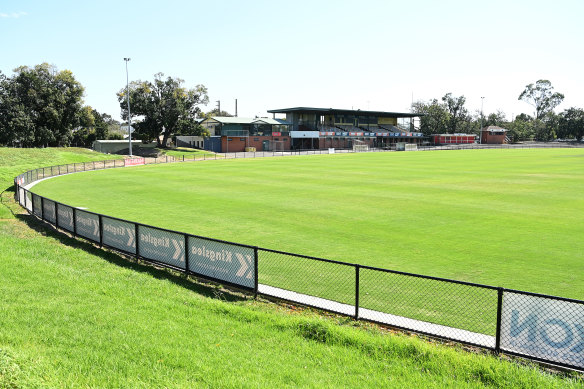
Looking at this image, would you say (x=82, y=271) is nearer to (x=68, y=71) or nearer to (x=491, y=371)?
(x=491, y=371)

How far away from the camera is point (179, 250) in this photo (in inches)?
486

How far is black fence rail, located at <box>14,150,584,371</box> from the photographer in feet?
23.4

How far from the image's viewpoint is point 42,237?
55.9 feet

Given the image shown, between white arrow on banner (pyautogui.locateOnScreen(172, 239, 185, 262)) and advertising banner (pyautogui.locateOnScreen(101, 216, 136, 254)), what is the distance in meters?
2.06

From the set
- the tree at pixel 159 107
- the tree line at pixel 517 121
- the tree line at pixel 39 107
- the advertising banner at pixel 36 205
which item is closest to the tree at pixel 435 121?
the tree line at pixel 517 121

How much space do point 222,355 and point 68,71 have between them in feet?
287

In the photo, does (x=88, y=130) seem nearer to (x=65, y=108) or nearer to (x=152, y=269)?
(x=65, y=108)

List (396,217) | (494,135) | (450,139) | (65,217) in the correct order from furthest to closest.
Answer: (494,135), (450,139), (396,217), (65,217)

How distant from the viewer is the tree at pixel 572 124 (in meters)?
151

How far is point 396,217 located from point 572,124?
161m

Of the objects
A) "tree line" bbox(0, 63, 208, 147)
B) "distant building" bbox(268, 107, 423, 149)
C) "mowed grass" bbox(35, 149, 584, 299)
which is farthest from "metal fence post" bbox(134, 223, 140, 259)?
"distant building" bbox(268, 107, 423, 149)

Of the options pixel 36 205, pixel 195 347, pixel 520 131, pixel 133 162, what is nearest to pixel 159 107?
pixel 133 162

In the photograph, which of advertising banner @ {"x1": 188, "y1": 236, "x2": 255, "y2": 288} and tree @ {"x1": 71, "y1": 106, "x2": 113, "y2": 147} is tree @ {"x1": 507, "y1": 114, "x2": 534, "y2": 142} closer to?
tree @ {"x1": 71, "y1": 106, "x2": 113, "y2": 147}

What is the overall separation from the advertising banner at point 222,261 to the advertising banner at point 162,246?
1.63 ft
